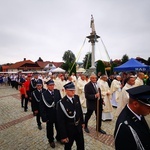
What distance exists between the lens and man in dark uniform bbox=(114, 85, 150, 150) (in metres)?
1.52

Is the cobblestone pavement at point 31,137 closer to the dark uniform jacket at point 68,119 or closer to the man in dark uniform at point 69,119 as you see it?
the man in dark uniform at point 69,119

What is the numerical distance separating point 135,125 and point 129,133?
0.13 meters

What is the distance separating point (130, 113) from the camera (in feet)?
5.48

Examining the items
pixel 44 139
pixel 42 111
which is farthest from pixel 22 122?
pixel 42 111

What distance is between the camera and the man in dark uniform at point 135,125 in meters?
1.52

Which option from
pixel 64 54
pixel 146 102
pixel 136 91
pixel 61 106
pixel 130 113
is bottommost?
pixel 61 106

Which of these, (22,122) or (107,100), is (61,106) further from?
(22,122)

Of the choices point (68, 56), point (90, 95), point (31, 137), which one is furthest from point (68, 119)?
point (68, 56)

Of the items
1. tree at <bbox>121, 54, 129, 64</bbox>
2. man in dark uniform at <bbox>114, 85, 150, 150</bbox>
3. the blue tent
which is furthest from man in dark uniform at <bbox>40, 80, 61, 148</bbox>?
tree at <bbox>121, 54, 129, 64</bbox>

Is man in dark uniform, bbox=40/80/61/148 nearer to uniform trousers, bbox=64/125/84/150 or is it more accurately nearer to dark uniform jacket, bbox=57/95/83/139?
dark uniform jacket, bbox=57/95/83/139

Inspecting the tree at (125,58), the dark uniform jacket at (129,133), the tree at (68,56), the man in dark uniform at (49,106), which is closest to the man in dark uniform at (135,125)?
the dark uniform jacket at (129,133)

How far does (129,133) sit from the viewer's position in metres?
1.54

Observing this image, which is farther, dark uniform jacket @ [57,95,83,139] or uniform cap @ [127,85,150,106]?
dark uniform jacket @ [57,95,83,139]

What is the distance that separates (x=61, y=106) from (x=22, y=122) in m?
4.39
